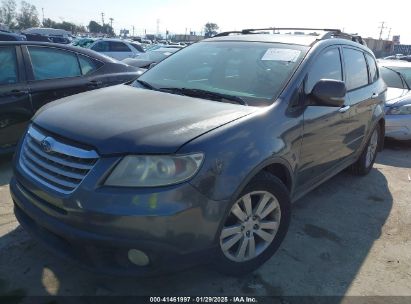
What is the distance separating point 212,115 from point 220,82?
2.53 ft

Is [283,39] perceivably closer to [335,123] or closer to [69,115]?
[335,123]

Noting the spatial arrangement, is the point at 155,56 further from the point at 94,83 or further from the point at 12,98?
the point at 12,98

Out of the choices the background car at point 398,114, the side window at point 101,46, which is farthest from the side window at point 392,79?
the side window at point 101,46

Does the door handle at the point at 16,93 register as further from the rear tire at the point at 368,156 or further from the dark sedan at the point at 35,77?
the rear tire at the point at 368,156

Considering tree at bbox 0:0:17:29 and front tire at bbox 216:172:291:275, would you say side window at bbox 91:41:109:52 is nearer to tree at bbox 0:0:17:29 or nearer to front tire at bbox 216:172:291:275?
front tire at bbox 216:172:291:275

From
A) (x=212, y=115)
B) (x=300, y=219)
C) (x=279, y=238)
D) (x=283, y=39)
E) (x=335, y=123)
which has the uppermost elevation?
(x=283, y=39)

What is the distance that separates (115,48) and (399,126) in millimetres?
13724

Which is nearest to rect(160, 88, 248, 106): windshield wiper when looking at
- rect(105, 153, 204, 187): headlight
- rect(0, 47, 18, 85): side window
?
rect(105, 153, 204, 187): headlight

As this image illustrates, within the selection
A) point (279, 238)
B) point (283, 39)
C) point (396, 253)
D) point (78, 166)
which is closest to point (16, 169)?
point (78, 166)

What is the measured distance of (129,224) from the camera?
2.17 meters

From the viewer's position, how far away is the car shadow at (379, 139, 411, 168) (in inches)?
239

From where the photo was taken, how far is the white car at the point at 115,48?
17.2 m

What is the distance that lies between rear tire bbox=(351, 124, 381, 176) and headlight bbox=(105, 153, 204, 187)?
134 inches

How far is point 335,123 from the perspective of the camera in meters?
3.67
